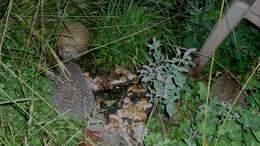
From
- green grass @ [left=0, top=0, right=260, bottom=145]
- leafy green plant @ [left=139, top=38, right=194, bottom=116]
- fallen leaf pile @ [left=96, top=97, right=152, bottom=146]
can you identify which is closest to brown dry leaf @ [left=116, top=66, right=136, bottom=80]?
green grass @ [left=0, top=0, right=260, bottom=145]

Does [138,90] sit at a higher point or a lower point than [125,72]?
lower

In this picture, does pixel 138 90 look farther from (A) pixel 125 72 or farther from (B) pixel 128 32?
(B) pixel 128 32

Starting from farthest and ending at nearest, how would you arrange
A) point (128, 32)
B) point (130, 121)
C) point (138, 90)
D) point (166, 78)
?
point (138, 90) < point (128, 32) < point (130, 121) < point (166, 78)

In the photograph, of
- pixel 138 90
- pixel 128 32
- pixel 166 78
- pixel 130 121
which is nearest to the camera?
pixel 166 78

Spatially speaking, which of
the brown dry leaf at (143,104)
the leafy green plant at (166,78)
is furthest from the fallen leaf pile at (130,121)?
the leafy green plant at (166,78)

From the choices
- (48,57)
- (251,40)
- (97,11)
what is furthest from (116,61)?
(251,40)

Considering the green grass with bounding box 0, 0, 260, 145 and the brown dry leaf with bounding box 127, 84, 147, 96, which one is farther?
the brown dry leaf with bounding box 127, 84, 147, 96

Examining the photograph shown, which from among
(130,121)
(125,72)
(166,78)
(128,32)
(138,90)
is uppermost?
(128,32)

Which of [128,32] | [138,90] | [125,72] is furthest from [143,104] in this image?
[128,32]

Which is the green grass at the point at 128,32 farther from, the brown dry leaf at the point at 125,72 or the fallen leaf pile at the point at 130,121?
the fallen leaf pile at the point at 130,121

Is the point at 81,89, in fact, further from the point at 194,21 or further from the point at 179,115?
the point at 194,21

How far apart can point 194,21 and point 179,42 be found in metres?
0.28

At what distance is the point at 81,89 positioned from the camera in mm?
2645

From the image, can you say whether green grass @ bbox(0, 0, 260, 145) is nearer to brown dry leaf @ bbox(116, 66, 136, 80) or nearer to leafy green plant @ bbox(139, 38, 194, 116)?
brown dry leaf @ bbox(116, 66, 136, 80)
